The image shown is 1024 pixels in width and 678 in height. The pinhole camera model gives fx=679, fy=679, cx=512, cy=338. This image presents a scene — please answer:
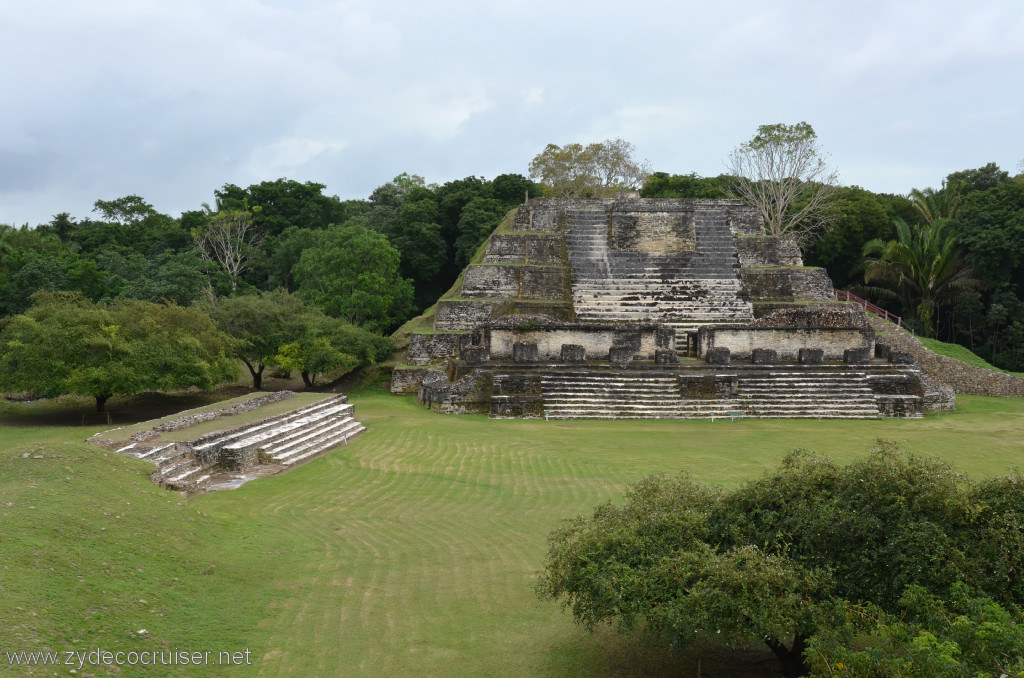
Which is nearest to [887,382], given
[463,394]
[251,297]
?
[463,394]

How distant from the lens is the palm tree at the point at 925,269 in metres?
23.2

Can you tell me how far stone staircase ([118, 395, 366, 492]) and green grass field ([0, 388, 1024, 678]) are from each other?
37 cm

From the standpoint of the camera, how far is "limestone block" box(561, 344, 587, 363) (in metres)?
15.4

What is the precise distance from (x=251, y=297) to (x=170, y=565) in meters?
14.9

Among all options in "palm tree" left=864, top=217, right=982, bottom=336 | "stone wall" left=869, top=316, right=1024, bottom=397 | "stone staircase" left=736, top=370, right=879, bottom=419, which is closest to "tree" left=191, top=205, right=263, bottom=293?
"stone staircase" left=736, top=370, right=879, bottom=419

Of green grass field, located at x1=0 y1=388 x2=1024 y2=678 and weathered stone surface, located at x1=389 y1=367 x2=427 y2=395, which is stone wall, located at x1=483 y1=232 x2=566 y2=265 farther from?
green grass field, located at x1=0 y1=388 x2=1024 y2=678

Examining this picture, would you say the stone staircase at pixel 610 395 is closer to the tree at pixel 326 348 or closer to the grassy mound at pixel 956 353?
the tree at pixel 326 348

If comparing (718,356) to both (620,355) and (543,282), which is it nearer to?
(620,355)

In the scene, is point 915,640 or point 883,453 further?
point 883,453

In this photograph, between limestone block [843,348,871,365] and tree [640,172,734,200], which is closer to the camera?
limestone block [843,348,871,365]

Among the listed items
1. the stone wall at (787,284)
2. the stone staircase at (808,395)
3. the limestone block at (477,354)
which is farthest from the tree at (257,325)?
the stone wall at (787,284)

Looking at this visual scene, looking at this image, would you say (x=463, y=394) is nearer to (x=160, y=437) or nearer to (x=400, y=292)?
(x=160, y=437)

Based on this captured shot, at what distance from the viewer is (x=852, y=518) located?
403cm

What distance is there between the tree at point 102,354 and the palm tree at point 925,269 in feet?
72.0
